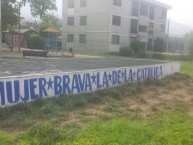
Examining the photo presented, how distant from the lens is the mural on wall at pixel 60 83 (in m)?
9.10

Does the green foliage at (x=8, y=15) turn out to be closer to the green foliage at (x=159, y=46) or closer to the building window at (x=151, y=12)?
the green foliage at (x=159, y=46)

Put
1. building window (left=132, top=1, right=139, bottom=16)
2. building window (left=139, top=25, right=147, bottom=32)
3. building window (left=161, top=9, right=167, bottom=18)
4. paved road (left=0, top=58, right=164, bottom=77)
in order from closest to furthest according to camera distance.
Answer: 1. paved road (left=0, top=58, right=164, bottom=77)
2. building window (left=132, top=1, right=139, bottom=16)
3. building window (left=139, top=25, right=147, bottom=32)
4. building window (left=161, top=9, right=167, bottom=18)

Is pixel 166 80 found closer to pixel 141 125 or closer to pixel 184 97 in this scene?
pixel 184 97

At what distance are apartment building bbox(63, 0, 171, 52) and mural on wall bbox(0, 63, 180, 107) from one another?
93.1 feet

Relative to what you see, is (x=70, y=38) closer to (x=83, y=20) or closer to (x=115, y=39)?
(x=83, y=20)

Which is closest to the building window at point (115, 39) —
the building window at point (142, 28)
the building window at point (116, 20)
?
the building window at point (116, 20)

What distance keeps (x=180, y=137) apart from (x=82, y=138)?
206 centimetres

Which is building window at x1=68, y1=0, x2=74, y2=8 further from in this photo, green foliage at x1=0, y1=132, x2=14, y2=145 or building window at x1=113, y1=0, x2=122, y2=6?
green foliage at x1=0, y1=132, x2=14, y2=145

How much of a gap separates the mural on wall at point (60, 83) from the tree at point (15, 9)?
2161 centimetres

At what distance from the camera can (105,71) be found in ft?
42.5

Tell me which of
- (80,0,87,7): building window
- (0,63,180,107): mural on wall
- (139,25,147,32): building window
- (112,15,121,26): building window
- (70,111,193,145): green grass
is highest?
(80,0,87,7): building window

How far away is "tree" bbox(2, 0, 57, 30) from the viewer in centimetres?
3306

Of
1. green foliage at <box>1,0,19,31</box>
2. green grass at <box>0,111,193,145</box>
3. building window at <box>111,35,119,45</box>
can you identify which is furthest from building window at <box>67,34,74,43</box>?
green grass at <box>0,111,193,145</box>

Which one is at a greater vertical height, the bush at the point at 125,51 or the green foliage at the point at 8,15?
the green foliage at the point at 8,15
